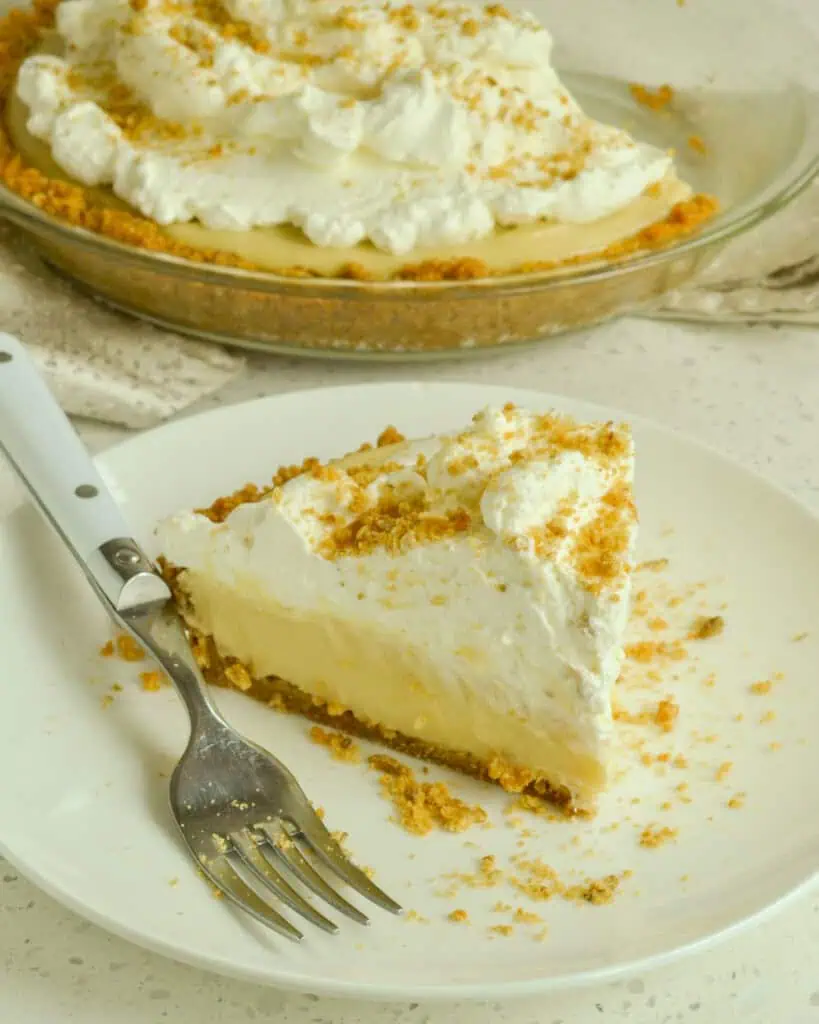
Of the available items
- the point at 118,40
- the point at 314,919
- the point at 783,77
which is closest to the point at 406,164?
the point at 118,40

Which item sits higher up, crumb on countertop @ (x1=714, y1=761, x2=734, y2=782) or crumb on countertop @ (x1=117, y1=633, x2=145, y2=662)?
crumb on countertop @ (x1=117, y1=633, x2=145, y2=662)

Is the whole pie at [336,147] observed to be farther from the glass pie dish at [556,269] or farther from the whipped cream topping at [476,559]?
the whipped cream topping at [476,559]

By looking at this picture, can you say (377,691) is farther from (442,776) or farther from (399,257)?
(399,257)

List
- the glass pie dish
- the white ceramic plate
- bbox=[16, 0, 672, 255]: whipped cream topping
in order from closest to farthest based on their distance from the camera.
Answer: the white ceramic plate → the glass pie dish → bbox=[16, 0, 672, 255]: whipped cream topping

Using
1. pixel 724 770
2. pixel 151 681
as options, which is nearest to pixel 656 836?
pixel 724 770

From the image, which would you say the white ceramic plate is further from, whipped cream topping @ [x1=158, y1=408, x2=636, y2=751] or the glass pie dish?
the glass pie dish

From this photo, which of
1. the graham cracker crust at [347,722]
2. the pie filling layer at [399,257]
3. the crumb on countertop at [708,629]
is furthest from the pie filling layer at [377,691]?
the pie filling layer at [399,257]

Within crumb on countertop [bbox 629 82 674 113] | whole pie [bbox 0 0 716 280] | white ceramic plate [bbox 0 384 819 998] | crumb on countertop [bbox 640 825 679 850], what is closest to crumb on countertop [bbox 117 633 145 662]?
white ceramic plate [bbox 0 384 819 998]
